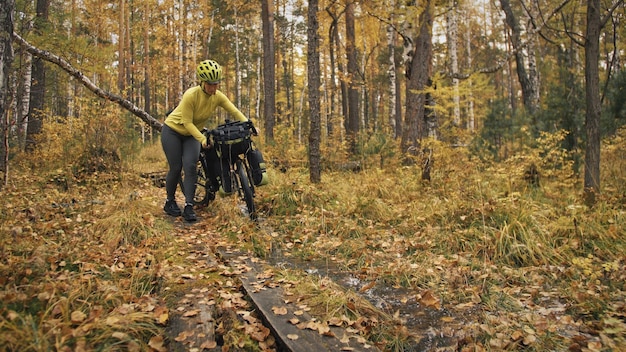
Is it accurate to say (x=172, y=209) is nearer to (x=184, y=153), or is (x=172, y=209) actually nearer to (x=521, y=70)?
(x=184, y=153)

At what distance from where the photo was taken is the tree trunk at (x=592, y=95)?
5.38 meters

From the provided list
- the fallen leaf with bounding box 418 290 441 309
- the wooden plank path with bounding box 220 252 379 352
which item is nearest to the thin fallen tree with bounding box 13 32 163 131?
the wooden plank path with bounding box 220 252 379 352

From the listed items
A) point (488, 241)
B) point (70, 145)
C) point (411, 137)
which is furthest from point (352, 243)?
point (70, 145)

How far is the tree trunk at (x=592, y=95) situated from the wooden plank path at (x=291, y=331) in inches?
176

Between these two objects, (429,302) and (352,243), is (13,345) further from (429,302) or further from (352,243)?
(352,243)

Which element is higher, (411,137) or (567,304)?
(411,137)

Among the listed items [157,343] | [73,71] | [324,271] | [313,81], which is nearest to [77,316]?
[157,343]

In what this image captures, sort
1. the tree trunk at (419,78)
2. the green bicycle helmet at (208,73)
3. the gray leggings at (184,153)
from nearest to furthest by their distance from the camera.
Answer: the green bicycle helmet at (208,73)
the gray leggings at (184,153)
the tree trunk at (419,78)

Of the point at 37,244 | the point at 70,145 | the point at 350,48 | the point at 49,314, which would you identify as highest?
the point at 350,48

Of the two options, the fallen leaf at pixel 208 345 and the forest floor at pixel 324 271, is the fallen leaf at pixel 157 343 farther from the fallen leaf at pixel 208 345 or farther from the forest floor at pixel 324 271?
the fallen leaf at pixel 208 345

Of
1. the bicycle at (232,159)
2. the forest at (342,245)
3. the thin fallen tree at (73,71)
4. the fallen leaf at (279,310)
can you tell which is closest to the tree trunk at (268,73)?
the forest at (342,245)

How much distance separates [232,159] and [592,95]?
5047 mm

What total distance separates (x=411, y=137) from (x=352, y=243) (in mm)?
4813

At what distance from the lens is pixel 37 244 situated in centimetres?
327
